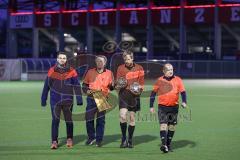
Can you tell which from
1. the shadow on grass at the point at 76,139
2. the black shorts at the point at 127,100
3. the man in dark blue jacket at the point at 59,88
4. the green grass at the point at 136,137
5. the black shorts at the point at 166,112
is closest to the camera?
the green grass at the point at 136,137

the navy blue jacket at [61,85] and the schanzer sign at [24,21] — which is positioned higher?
the schanzer sign at [24,21]

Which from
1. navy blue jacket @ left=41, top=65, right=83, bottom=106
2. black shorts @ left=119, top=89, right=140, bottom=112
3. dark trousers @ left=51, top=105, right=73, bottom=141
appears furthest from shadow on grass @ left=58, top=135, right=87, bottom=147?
black shorts @ left=119, top=89, right=140, bottom=112

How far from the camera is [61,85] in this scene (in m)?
10.7

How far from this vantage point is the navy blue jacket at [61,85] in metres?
10.7

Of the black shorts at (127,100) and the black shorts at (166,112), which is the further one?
the black shorts at (127,100)

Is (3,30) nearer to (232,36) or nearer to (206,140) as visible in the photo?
(232,36)

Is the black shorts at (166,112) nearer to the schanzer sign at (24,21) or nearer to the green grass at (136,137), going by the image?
the green grass at (136,137)

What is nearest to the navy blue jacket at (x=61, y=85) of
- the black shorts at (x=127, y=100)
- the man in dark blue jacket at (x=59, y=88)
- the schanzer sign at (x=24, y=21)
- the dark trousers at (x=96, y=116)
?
the man in dark blue jacket at (x=59, y=88)

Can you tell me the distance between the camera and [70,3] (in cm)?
6981

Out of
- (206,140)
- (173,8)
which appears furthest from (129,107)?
(173,8)

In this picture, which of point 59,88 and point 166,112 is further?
point 59,88

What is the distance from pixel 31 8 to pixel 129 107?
6302cm

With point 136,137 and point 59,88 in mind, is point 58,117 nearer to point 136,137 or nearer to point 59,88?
point 59,88

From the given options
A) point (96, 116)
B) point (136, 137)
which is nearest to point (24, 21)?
point (136, 137)
